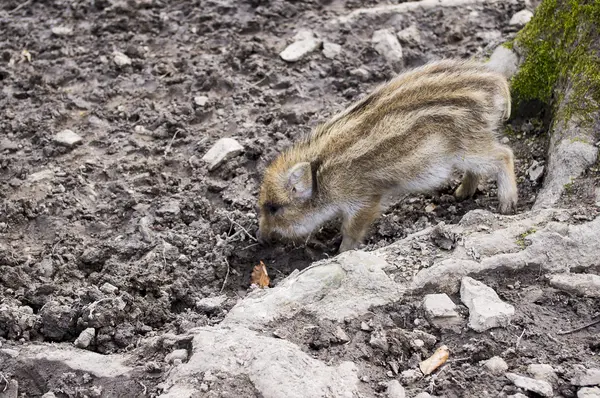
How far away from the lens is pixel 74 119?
5.84 metres

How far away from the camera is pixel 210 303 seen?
4.16 metres

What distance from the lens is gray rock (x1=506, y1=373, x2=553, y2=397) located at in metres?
3.02

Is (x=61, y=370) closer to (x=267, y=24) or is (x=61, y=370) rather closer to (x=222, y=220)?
(x=222, y=220)

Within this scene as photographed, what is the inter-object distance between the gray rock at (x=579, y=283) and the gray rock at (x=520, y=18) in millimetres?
3282

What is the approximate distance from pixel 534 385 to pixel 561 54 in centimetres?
270

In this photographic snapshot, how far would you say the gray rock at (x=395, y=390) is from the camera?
3.13 metres

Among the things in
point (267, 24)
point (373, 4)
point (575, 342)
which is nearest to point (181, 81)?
point (267, 24)

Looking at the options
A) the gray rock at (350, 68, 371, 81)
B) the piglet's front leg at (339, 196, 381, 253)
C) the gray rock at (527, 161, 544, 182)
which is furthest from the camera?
the gray rock at (350, 68, 371, 81)

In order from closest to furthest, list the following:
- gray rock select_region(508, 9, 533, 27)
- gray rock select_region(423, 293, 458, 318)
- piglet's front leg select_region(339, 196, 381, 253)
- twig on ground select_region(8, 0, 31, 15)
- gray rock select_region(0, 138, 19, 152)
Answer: gray rock select_region(423, 293, 458, 318) → piglet's front leg select_region(339, 196, 381, 253) → gray rock select_region(0, 138, 19, 152) → gray rock select_region(508, 9, 533, 27) → twig on ground select_region(8, 0, 31, 15)

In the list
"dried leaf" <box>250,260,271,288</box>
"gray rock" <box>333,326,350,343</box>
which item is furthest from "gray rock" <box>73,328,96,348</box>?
"gray rock" <box>333,326,350,343</box>

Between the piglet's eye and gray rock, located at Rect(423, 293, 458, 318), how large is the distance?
5.48 feet

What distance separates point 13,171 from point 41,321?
1760mm

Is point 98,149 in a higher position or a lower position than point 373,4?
lower

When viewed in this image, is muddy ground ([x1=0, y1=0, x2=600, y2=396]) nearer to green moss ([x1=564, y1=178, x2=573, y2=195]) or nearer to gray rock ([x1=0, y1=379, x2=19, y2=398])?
green moss ([x1=564, y1=178, x2=573, y2=195])
